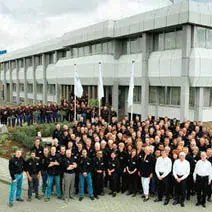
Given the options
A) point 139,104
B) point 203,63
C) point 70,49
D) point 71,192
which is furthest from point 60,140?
point 70,49

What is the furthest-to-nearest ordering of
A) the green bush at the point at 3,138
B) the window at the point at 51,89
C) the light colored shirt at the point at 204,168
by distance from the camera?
the window at the point at 51,89
the green bush at the point at 3,138
the light colored shirt at the point at 204,168

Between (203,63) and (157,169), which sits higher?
(203,63)

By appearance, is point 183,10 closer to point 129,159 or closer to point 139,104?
point 139,104

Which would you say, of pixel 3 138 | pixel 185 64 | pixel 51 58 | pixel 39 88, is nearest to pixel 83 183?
pixel 3 138

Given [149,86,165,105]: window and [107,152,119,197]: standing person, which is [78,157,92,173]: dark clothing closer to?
[107,152,119,197]: standing person

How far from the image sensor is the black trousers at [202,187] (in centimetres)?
967

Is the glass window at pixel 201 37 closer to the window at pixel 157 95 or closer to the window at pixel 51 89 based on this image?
the window at pixel 157 95

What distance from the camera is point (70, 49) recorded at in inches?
1475

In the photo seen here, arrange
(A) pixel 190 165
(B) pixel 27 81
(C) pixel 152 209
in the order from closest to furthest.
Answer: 1. (C) pixel 152 209
2. (A) pixel 190 165
3. (B) pixel 27 81

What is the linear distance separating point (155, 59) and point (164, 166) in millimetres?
14976

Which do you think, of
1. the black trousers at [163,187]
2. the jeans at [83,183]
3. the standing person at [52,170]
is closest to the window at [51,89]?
the standing person at [52,170]

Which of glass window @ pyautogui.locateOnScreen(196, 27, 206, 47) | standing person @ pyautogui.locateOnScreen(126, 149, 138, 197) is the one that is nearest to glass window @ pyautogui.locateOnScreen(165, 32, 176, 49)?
glass window @ pyautogui.locateOnScreen(196, 27, 206, 47)

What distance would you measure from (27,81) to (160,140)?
43102mm

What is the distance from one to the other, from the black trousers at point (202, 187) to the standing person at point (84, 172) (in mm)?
3268
